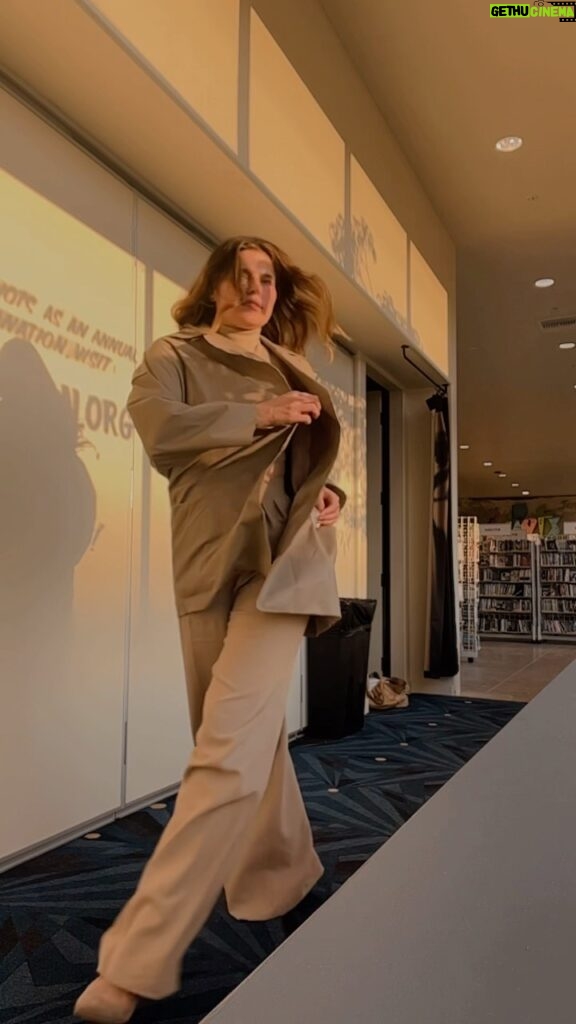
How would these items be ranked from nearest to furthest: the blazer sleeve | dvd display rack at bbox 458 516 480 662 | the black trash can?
the blazer sleeve
the black trash can
dvd display rack at bbox 458 516 480 662

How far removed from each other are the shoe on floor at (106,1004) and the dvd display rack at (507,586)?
11707 millimetres

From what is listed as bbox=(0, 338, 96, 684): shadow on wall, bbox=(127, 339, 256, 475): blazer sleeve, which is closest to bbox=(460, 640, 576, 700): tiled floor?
bbox=(0, 338, 96, 684): shadow on wall

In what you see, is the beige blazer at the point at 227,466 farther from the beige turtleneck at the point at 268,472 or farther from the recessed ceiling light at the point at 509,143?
the recessed ceiling light at the point at 509,143

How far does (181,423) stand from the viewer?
4.26 feet

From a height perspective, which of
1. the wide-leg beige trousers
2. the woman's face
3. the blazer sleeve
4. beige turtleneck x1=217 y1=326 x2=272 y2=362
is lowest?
the wide-leg beige trousers

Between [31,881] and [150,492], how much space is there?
4.34 feet

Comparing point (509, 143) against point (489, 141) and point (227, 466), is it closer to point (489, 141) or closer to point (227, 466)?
point (489, 141)

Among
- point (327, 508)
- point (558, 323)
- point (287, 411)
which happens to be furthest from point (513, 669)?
point (287, 411)

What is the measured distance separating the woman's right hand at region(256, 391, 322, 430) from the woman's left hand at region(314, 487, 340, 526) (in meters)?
0.21

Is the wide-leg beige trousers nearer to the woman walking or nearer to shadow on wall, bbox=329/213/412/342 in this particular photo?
the woman walking

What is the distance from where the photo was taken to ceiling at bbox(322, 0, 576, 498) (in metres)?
3.40

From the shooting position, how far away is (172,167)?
2545mm

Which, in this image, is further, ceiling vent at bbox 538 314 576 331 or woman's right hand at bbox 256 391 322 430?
ceiling vent at bbox 538 314 576 331

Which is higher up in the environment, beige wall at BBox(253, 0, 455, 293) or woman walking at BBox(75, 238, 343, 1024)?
beige wall at BBox(253, 0, 455, 293)
